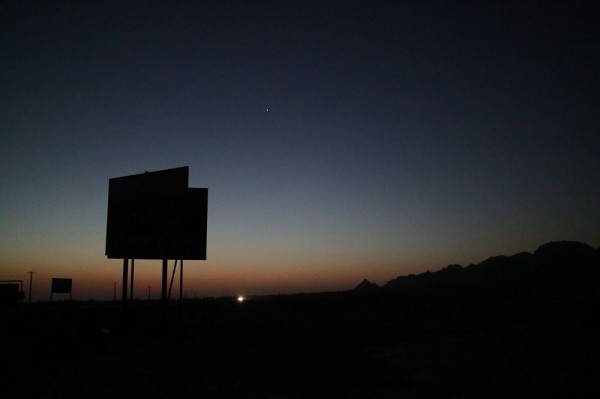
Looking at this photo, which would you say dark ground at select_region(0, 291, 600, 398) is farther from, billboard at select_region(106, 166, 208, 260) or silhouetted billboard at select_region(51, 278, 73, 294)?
silhouetted billboard at select_region(51, 278, 73, 294)

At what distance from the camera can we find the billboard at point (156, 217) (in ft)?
69.7

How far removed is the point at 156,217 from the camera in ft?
71.3

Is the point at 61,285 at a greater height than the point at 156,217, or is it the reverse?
the point at 156,217

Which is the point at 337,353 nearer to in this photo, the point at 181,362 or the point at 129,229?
the point at 181,362

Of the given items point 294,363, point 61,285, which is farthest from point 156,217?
point 61,285

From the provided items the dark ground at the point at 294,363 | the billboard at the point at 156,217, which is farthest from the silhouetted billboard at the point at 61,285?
the billboard at the point at 156,217

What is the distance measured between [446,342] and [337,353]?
5.36 meters

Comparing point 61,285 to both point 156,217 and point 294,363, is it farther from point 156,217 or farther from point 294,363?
point 294,363

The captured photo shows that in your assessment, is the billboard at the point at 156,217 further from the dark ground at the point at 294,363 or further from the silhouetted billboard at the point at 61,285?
the silhouetted billboard at the point at 61,285

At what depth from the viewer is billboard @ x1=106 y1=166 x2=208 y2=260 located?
2123 cm

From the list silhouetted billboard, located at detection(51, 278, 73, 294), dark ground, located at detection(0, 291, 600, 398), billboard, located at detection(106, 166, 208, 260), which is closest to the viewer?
dark ground, located at detection(0, 291, 600, 398)

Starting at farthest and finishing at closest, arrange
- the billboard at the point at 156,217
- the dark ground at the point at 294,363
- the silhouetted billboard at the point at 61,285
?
the silhouetted billboard at the point at 61,285, the billboard at the point at 156,217, the dark ground at the point at 294,363

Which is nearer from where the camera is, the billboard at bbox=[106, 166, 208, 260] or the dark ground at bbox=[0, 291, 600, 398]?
the dark ground at bbox=[0, 291, 600, 398]

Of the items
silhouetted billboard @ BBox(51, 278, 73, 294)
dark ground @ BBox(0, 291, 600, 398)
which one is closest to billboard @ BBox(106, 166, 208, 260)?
dark ground @ BBox(0, 291, 600, 398)
